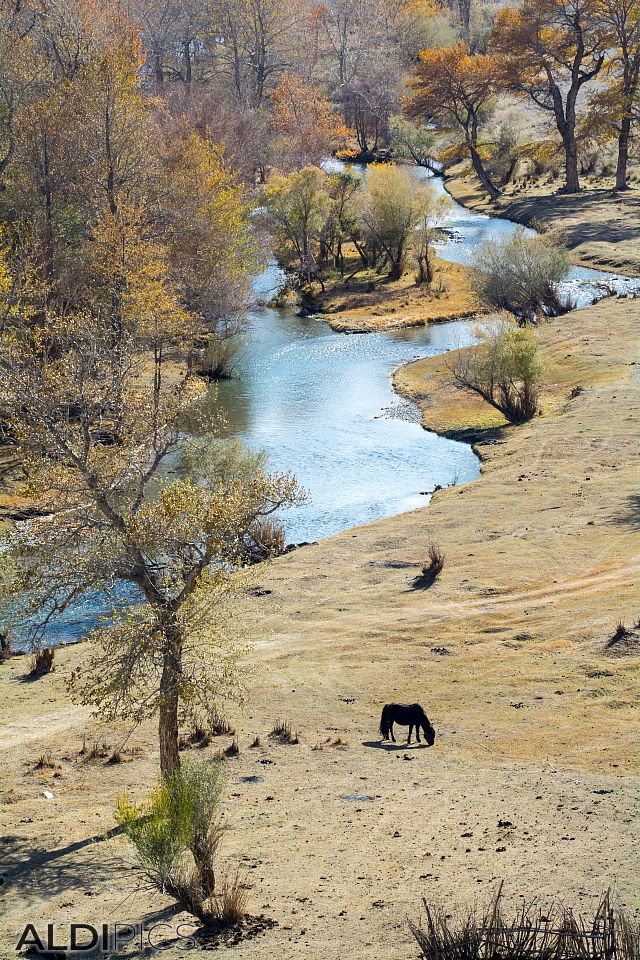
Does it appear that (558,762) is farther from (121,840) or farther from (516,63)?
(516,63)

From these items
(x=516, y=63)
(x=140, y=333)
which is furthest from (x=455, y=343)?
(x=516, y=63)

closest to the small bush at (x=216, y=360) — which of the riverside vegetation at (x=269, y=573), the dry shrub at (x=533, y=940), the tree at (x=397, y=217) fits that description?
the riverside vegetation at (x=269, y=573)

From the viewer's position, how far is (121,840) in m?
13.5

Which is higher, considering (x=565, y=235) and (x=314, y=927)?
(x=565, y=235)

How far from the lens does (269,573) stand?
2767cm

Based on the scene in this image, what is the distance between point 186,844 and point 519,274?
153 ft

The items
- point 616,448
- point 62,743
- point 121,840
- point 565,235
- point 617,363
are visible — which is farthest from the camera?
point 565,235

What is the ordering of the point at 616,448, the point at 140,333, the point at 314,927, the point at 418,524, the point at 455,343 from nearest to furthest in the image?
1. the point at 314,927
2. the point at 418,524
3. the point at 616,448
4. the point at 140,333
5. the point at 455,343

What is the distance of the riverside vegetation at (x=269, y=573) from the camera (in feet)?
39.4

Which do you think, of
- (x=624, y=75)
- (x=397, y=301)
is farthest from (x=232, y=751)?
(x=624, y=75)

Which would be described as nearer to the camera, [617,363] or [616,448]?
[616,448]

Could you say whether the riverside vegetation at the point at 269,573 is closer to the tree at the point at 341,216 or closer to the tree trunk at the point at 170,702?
the tree trunk at the point at 170,702

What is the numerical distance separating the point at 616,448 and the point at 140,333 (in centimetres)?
1823

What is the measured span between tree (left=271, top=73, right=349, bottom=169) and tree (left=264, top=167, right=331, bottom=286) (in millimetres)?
21237
